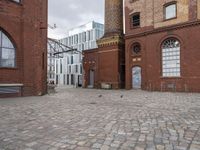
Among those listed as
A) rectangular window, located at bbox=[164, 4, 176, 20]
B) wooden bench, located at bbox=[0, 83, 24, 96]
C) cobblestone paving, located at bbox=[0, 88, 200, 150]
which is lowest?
cobblestone paving, located at bbox=[0, 88, 200, 150]

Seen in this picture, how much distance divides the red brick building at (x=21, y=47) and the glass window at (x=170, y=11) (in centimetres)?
1229

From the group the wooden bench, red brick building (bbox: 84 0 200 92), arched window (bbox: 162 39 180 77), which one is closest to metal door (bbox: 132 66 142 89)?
red brick building (bbox: 84 0 200 92)

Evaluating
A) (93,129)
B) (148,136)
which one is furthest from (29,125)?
(148,136)

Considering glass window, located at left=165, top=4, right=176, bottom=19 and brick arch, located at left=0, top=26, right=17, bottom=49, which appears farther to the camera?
glass window, located at left=165, top=4, right=176, bottom=19

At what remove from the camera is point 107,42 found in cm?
3128

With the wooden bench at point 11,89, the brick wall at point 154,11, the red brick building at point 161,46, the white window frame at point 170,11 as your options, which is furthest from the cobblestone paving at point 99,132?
the white window frame at point 170,11

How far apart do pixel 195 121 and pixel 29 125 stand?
4.99 metres

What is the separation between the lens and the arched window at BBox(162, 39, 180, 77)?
22.8m

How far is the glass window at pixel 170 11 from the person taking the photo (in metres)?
23.3

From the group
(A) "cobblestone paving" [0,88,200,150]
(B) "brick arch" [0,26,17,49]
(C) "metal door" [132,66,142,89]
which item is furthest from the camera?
(C) "metal door" [132,66,142,89]

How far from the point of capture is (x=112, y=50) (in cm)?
3078

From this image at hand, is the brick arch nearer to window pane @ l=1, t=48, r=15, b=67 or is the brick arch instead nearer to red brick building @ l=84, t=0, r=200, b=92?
window pane @ l=1, t=48, r=15, b=67

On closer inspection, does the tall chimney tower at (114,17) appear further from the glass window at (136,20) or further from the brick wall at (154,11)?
the glass window at (136,20)

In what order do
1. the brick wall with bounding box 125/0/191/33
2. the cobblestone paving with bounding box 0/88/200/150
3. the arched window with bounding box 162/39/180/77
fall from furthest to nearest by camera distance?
the arched window with bounding box 162/39/180/77
the brick wall with bounding box 125/0/191/33
the cobblestone paving with bounding box 0/88/200/150
